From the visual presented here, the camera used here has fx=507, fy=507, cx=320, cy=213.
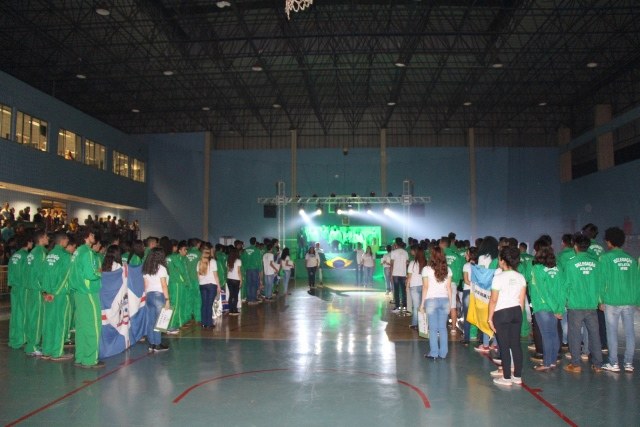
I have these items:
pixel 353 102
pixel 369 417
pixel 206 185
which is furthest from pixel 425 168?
pixel 369 417

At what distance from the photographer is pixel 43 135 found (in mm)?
18891

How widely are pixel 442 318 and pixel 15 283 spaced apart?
5.97 metres

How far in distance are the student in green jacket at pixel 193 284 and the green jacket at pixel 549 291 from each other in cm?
563

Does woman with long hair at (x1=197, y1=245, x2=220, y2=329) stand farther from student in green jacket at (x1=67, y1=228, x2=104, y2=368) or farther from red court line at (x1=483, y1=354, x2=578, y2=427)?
red court line at (x1=483, y1=354, x2=578, y2=427)

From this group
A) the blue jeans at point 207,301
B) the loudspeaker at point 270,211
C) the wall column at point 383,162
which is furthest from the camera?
the wall column at point 383,162

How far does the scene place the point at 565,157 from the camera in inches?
1080

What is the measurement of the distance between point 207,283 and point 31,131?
1295 cm

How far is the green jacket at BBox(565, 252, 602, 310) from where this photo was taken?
19.7 feet

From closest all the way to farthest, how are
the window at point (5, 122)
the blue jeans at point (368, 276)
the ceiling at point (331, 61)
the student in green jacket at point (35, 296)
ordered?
the student in green jacket at point (35, 296) < the window at point (5, 122) < the ceiling at point (331, 61) < the blue jeans at point (368, 276)

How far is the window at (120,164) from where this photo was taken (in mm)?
24938

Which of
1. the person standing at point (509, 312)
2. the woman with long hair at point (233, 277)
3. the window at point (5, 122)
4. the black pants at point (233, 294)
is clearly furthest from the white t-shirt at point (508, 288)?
the window at point (5, 122)

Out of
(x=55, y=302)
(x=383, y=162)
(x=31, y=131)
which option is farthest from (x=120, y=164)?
(x=55, y=302)

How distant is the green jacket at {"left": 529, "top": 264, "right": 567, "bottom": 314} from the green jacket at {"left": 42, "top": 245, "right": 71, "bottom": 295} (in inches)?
225

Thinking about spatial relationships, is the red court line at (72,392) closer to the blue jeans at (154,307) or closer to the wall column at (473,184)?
the blue jeans at (154,307)
